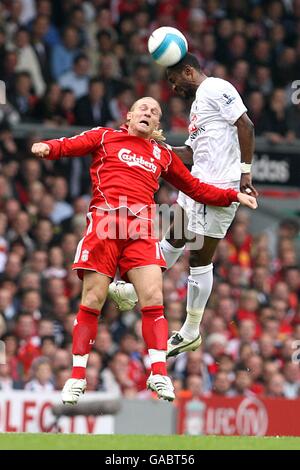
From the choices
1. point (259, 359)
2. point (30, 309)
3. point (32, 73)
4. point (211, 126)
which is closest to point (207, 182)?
point (211, 126)

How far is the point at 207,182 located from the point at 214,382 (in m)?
5.55

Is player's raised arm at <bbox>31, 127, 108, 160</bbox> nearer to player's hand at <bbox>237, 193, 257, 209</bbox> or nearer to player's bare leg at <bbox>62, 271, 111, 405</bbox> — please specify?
player's bare leg at <bbox>62, 271, 111, 405</bbox>

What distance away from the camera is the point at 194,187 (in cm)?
1155

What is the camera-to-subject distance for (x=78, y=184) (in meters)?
18.6

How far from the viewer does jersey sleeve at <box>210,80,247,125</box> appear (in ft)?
38.7

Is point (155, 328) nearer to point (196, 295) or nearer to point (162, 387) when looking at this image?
point (162, 387)

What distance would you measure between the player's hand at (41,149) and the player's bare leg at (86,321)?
951 mm

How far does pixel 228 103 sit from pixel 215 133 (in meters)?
0.28

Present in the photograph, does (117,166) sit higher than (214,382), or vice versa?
Answer: (117,166)

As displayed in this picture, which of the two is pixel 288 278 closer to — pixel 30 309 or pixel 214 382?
pixel 214 382

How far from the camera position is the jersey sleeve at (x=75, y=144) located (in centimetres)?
1088

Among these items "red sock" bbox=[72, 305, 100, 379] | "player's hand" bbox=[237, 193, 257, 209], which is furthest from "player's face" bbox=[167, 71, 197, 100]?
"red sock" bbox=[72, 305, 100, 379]

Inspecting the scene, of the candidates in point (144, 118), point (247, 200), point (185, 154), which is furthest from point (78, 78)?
point (247, 200)

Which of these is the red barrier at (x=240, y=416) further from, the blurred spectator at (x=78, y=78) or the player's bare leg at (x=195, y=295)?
the blurred spectator at (x=78, y=78)
